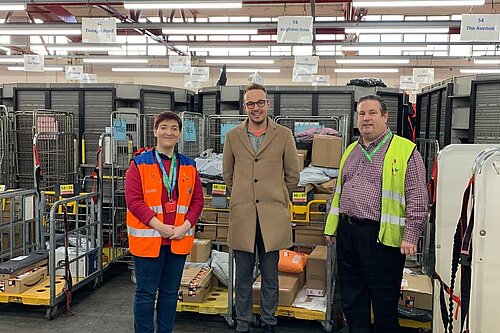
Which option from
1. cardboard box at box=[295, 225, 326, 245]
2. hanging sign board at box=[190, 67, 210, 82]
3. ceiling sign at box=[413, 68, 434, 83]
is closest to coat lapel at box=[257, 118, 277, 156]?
cardboard box at box=[295, 225, 326, 245]

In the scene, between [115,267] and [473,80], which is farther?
[115,267]

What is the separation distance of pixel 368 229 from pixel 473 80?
2.65 m

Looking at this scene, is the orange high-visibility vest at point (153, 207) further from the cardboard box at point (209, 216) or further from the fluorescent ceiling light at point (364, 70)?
the fluorescent ceiling light at point (364, 70)

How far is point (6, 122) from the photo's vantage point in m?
5.82

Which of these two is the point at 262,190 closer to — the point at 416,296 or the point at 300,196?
the point at 300,196

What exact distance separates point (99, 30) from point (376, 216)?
21.7ft

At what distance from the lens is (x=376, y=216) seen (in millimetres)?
2906

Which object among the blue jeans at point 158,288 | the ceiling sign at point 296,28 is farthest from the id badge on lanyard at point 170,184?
the ceiling sign at point 296,28

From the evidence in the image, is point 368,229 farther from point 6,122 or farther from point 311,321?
point 6,122

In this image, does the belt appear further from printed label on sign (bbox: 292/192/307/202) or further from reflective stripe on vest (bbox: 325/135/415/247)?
printed label on sign (bbox: 292/192/307/202)

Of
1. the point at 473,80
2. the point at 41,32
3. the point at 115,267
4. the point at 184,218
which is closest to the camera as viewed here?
the point at 184,218

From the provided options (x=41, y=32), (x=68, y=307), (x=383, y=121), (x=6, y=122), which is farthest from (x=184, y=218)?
(x=41, y=32)

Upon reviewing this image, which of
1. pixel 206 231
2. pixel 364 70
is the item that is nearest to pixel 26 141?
pixel 206 231

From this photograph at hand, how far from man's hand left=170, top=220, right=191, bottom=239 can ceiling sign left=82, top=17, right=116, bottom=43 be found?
5767 millimetres
